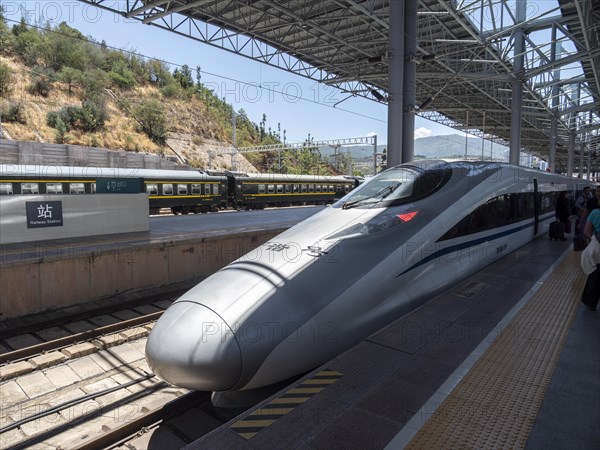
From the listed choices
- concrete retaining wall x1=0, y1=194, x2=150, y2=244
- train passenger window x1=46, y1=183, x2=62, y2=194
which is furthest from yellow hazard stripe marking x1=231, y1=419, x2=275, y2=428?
train passenger window x1=46, y1=183, x2=62, y2=194

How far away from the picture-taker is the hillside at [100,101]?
149 feet

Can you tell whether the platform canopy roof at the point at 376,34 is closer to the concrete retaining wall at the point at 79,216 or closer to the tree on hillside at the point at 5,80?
the concrete retaining wall at the point at 79,216

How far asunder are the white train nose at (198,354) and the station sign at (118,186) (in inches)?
420

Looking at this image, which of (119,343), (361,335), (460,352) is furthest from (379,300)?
(119,343)

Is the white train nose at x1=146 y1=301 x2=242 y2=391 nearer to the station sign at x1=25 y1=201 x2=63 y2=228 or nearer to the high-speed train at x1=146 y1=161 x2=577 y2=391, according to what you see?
the high-speed train at x1=146 y1=161 x2=577 y2=391

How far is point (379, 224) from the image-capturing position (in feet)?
19.7

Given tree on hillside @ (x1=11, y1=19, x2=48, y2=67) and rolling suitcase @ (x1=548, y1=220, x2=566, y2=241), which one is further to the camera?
tree on hillside @ (x1=11, y1=19, x2=48, y2=67)

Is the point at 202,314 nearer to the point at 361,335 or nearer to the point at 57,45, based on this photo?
the point at 361,335

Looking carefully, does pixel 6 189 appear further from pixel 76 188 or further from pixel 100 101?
pixel 100 101

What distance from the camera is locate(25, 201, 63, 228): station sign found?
37.5 feet

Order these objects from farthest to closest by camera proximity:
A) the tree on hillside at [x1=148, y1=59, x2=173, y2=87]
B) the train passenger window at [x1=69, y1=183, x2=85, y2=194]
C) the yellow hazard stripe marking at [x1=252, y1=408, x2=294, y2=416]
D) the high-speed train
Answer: the tree on hillside at [x1=148, y1=59, x2=173, y2=87] < the train passenger window at [x1=69, y1=183, x2=85, y2=194] < the high-speed train < the yellow hazard stripe marking at [x1=252, y1=408, x2=294, y2=416]

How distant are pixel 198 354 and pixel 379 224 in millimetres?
3161

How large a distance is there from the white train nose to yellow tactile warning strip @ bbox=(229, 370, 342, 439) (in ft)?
2.11

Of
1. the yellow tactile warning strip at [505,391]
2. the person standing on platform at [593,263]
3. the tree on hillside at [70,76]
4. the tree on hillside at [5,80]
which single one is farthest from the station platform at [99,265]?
the tree on hillside at [70,76]
